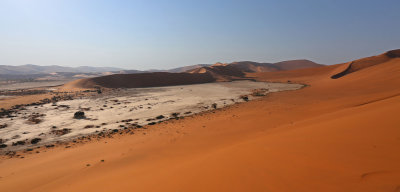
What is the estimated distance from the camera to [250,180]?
3.01m

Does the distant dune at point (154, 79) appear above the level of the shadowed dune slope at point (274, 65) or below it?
below

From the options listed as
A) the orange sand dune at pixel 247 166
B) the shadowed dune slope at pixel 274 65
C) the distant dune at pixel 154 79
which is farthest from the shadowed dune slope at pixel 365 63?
the shadowed dune slope at pixel 274 65

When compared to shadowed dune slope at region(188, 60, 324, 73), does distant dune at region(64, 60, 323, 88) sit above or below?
below

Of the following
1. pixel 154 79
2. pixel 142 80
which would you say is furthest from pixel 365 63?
pixel 142 80

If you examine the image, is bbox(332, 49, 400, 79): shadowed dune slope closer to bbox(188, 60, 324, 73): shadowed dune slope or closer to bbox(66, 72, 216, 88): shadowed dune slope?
bbox(66, 72, 216, 88): shadowed dune slope

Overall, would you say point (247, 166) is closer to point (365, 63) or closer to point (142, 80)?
point (142, 80)

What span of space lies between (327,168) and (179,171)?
262 centimetres

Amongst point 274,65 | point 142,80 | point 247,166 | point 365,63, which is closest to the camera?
point 247,166

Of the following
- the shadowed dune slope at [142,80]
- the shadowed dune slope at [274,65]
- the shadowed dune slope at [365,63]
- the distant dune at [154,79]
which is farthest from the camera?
the shadowed dune slope at [274,65]

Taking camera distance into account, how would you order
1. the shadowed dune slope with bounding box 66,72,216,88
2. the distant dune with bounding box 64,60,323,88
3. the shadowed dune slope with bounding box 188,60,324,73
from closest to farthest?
1. the shadowed dune slope with bounding box 66,72,216,88
2. the distant dune with bounding box 64,60,323,88
3. the shadowed dune slope with bounding box 188,60,324,73

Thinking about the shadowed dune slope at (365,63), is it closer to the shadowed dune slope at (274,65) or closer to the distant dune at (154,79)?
the distant dune at (154,79)

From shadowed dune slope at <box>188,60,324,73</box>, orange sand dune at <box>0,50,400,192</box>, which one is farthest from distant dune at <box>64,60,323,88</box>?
shadowed dune slope at <box>188,60,324,73</box>

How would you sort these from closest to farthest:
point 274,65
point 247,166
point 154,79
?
point 247,166, point 154,79, point 274,65

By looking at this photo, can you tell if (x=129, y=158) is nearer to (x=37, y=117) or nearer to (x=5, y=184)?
(x=5, y=184)
